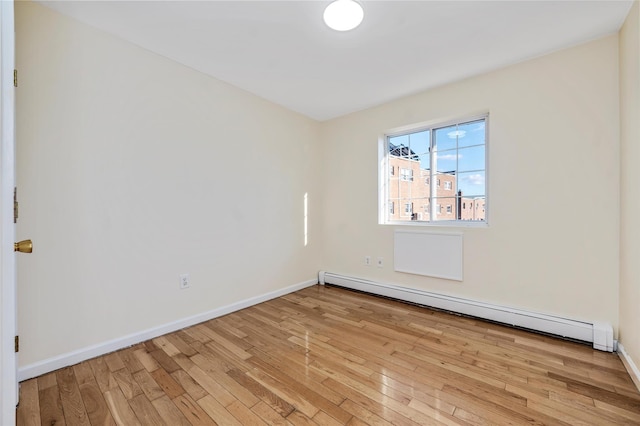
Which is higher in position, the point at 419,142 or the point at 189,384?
the point at 419,142

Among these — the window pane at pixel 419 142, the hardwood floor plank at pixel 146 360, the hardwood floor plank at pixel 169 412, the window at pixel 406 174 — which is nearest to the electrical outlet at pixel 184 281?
the hardwood floor plank at pixel 146 360

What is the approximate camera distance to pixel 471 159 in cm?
284

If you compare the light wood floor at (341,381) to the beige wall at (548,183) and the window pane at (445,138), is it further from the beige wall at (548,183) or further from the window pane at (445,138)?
the window pane at (445,138)

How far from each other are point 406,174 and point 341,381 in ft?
8.21

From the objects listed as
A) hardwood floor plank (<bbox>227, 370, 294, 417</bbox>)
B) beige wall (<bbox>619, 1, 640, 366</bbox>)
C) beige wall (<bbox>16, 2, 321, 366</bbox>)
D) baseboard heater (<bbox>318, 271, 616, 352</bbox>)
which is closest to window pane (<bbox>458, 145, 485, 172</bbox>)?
beige wall (<bbox>619, 1, 640, 366</bbox>)

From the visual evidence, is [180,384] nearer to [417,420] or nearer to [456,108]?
[417,420]

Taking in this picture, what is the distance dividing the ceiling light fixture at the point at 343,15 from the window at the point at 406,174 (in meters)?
1.87

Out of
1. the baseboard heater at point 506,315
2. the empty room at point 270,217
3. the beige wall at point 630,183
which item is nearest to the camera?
the empty room at point 270,217

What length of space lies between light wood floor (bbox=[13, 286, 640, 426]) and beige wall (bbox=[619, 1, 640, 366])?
0.33m

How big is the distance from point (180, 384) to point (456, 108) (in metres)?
3.39

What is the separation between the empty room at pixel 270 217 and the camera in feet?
5.21

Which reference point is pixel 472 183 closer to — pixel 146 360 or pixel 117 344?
pixel 146 360

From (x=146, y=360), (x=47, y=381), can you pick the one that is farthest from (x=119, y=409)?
(x=47, y=381)

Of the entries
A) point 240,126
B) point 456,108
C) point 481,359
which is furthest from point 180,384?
point 456,108
